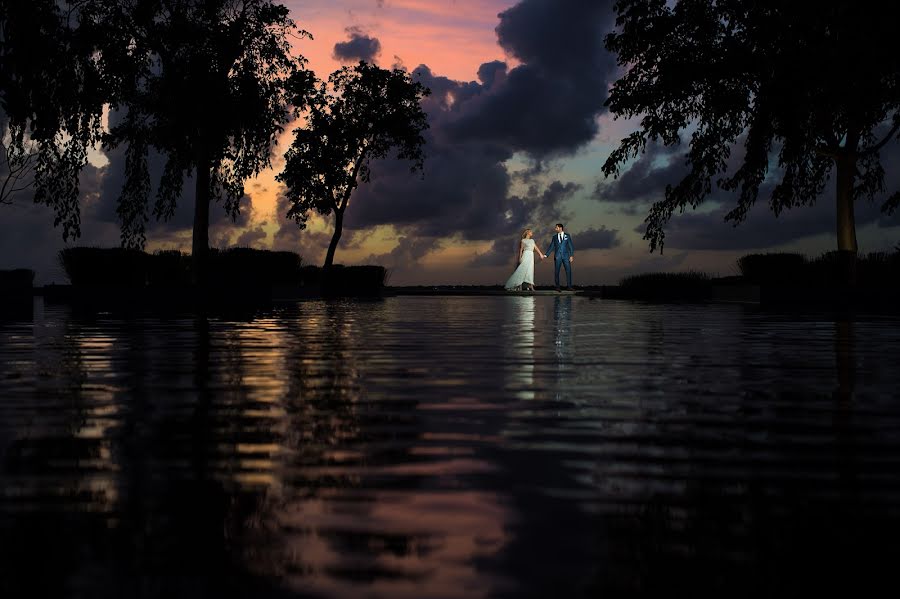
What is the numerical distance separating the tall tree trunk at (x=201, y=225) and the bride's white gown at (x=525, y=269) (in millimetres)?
17338

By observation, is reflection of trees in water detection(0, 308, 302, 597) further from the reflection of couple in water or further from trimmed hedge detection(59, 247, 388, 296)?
the reflection of couple in water

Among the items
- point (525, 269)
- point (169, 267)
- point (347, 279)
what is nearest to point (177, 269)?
point (169, 267)

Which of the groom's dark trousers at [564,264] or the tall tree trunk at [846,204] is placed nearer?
the tall tree trunk at [846,204]

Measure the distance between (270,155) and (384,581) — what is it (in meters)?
33.3

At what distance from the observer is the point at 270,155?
3606cm

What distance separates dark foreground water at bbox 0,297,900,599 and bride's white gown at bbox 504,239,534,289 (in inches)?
1501

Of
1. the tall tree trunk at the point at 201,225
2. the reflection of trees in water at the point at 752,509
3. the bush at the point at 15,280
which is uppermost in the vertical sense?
the tall tree trunk at the point at 201,225

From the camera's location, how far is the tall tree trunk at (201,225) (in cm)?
3522

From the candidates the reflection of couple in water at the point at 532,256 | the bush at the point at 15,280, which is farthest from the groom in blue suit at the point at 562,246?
the bush at the point at 15,280

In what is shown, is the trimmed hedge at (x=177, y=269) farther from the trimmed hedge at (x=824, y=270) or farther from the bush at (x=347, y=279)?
the trimmed hedge at (x=824, y=270)

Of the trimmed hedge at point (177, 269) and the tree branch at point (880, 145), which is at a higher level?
the tree branch at point (880, 145)

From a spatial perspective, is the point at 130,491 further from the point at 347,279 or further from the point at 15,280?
the point at 347,279

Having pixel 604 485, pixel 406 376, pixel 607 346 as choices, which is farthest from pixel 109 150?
pixel 604 485

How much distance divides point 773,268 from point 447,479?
3333 cm
